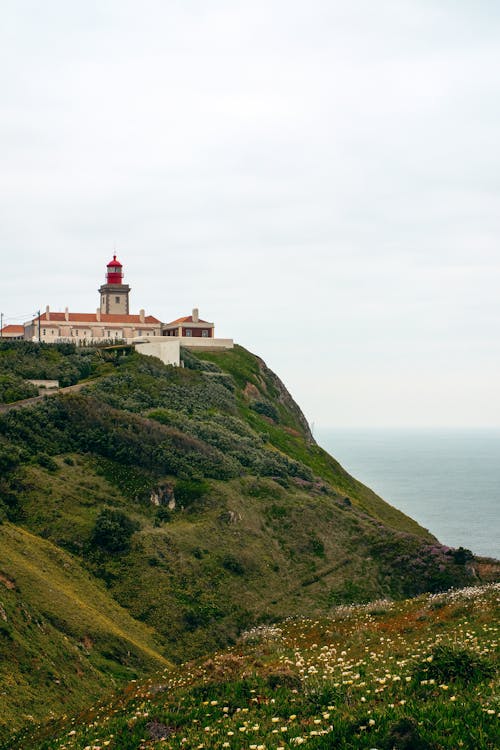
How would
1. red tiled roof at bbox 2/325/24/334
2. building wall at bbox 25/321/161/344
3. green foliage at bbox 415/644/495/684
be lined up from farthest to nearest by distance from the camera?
1. red tiled roof at bbox 2/325/24/334
2. building wall at bbox 25/321/161/344
3. green foliage at bbox 415/644/495/684

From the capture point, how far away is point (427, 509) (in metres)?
155

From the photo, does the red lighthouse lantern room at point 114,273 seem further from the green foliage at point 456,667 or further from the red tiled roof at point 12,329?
the green foliage at point 456,667

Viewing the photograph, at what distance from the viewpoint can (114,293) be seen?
120 m

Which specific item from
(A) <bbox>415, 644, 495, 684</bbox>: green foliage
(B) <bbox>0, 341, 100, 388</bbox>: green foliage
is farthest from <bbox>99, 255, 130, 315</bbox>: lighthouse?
(A) <bbox>415, 644, 495, 684</bbox>: green foliage

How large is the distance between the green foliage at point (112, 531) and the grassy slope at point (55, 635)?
3.21 metres

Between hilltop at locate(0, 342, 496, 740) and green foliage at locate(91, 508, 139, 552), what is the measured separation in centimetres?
10

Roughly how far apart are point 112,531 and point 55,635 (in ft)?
57.0

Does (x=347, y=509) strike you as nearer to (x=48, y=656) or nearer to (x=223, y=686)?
(x=48, y=656)

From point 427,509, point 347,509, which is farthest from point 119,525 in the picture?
point 427,509

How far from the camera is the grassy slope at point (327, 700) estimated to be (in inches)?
473

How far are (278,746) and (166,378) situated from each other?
81.8m

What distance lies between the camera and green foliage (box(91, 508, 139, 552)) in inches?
2097

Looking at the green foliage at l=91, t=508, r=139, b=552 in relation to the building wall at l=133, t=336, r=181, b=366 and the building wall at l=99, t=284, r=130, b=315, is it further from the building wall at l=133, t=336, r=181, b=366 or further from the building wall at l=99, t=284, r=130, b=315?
the building wall at l=99, t=284, r=130, b=315

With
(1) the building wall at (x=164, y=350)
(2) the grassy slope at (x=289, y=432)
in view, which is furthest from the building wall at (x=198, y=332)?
(1) the building wall at (x=164, y=350)
